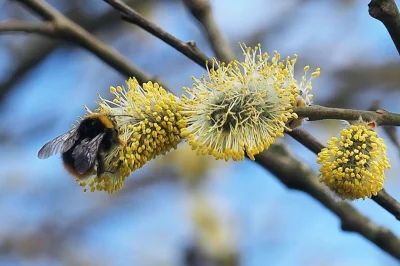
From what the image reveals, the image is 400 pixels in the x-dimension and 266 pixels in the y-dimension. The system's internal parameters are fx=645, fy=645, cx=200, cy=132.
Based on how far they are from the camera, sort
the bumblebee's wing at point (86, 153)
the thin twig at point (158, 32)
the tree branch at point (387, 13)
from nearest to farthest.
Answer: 1. the tree branch at point (387, 13)
2. the bumblebee's wing at point (86, 153)
3. the thin twig at point (158, 32)

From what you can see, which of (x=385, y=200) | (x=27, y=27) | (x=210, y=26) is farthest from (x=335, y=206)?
(x=27, y=27)

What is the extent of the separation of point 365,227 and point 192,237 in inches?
92.7

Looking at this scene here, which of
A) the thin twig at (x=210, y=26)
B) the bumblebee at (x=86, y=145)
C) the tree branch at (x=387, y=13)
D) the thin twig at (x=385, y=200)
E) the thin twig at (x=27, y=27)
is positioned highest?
the thin twig at (x=27, y=27)

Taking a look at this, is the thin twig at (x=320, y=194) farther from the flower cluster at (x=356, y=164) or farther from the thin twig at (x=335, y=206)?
the flower cluster at (x=356, y=164)

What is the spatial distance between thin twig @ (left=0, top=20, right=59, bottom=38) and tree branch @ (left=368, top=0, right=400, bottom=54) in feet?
3.56

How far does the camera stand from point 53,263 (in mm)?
6156

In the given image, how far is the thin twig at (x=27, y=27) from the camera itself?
6.46 feet

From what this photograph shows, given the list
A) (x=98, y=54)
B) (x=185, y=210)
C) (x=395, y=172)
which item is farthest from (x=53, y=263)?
(x=98, y=54)

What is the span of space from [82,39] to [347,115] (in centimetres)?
104

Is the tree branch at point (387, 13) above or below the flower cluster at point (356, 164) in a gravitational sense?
above

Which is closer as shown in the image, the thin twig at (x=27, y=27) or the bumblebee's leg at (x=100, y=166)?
the bumblebee's leg at (x=100, y=166)

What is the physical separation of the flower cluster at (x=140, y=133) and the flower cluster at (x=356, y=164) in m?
0.35

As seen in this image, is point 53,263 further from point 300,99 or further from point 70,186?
point 300,99

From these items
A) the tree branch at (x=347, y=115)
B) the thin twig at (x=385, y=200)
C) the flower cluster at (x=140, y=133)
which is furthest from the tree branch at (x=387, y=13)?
the flower cluster at (x=140, y=133)
